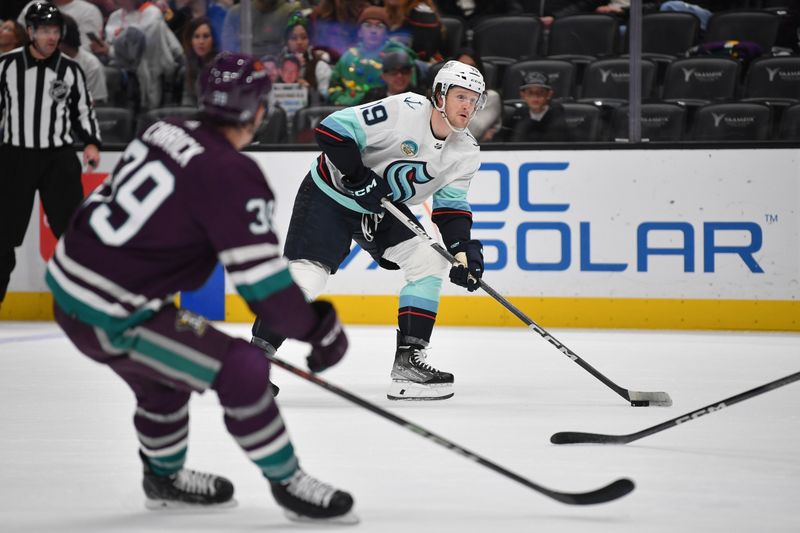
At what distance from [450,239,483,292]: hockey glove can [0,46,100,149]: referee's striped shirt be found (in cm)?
250

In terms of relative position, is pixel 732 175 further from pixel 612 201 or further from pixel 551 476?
pixel 551 476

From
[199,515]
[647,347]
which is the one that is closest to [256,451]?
[199,515]

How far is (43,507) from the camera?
7.99 ft

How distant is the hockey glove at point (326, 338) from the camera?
2186 millimetres

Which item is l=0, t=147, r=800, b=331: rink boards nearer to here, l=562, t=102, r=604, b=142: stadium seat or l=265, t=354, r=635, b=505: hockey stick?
l=562, t=102, r=604, b=142: stadium seat

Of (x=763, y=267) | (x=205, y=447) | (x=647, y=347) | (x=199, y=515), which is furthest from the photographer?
(x=763, y=267)

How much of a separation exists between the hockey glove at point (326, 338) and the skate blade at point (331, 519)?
288mm

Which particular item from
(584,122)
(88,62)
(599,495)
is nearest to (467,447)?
(599,495)

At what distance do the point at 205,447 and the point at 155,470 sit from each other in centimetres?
65

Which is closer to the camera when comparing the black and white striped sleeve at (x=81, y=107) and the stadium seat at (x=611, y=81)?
the black and white striped sleeve at (x=81, y=107)

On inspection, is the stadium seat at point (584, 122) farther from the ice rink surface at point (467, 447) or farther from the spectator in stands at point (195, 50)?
the spectator in stands at point (195, 50)

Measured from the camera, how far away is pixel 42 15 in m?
5.54

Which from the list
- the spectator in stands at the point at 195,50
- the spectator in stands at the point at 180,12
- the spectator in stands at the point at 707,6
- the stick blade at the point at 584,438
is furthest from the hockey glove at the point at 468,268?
the spectator in stands at the point at 180,12

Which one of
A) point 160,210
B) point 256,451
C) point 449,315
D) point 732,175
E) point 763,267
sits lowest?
point 449,315
